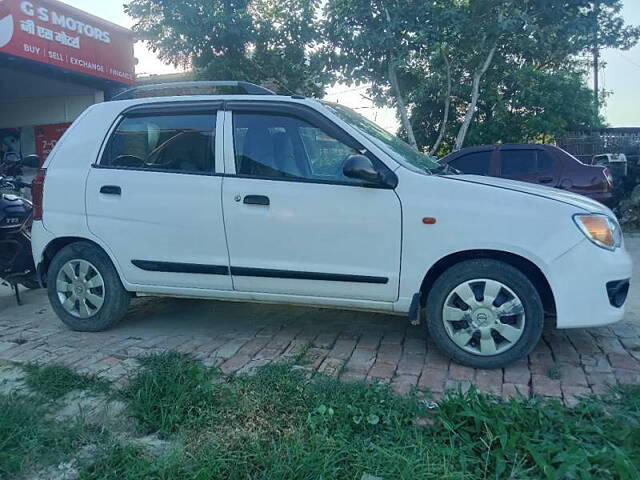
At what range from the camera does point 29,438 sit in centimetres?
277

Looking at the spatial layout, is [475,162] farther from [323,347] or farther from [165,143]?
[165,143]

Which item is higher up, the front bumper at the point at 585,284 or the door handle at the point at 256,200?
the door handle at the point at 256,200

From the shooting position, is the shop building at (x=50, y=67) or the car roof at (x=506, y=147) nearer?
the car roof at (x=506, y=147)

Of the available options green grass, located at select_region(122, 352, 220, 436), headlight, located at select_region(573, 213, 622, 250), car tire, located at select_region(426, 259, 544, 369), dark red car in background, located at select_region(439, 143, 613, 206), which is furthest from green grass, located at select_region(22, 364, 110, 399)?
dark red car in background, located at select_region(439, 143, 613, 206)

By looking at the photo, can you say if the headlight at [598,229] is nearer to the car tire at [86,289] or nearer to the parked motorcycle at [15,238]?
the car tire at [86,289]

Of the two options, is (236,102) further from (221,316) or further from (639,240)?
(639,240)

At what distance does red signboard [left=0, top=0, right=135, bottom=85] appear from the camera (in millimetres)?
10773

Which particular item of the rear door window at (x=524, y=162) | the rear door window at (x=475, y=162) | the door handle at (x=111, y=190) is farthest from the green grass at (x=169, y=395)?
the rear door window at (x=524, y=162)

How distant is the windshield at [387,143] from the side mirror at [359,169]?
0.31m

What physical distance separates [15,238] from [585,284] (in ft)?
16.5

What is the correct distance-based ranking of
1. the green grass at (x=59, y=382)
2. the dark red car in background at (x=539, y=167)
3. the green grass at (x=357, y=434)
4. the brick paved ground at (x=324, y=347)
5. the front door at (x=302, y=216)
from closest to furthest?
the green grass at (x=357, y=434)
the green grass at (x=59, y=382)
the brick paved ground at (x=324, y=347)
the front door at (x=302, y=216)
the dark red car in background at (x=539, y=167)

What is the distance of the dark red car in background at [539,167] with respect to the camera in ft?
27.6

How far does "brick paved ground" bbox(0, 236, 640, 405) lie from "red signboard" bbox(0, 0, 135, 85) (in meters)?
7.93

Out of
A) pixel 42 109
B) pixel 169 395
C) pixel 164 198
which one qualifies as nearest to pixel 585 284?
pixel 169 395
